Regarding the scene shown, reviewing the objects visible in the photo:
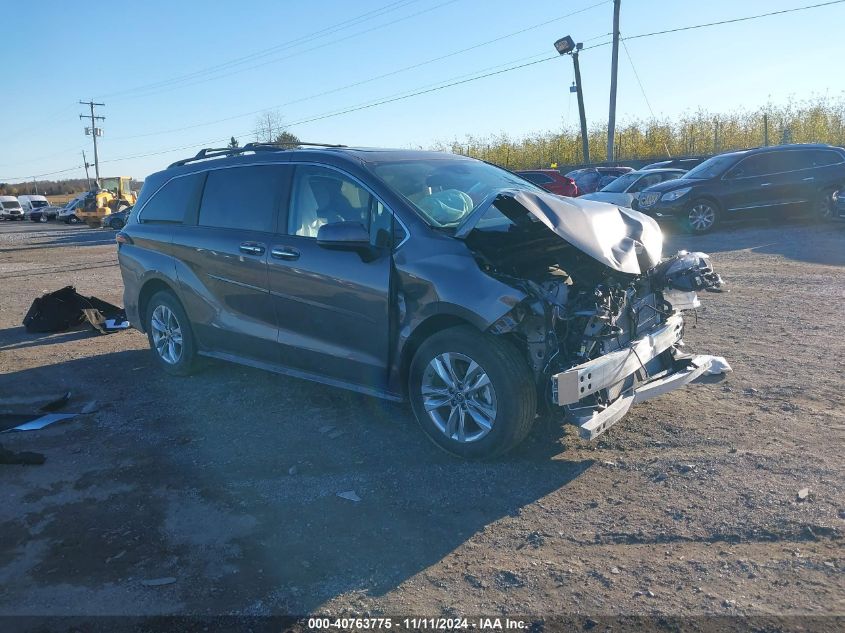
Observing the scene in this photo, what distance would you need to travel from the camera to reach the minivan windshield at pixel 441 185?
493 cm

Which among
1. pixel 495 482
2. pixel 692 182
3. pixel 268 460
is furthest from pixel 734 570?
pixel 692 182

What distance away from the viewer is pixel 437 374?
4520 mm

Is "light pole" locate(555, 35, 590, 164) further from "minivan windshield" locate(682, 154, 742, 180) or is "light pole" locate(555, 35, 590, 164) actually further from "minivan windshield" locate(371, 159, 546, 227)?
"minivan windshield" locate(371, 159, 546, 227)

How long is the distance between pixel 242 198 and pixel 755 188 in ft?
44.4

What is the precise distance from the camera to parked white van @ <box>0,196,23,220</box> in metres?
57.4

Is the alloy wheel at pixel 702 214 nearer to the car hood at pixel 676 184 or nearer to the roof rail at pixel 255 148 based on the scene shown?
the car hood at pixel 676 184

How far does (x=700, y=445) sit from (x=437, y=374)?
5.64 feet

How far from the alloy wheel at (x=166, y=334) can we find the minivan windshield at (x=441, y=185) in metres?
2.69

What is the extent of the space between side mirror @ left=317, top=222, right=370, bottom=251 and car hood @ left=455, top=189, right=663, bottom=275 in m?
0.65

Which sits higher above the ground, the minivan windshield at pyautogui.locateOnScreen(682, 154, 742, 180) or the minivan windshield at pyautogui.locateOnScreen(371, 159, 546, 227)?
the minivan windshield at pyautogui.locateOnScreen(682, 154, 742, 180)

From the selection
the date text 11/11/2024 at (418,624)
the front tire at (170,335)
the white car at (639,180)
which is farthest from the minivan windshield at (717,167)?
the date text 11/11/2024 at (418,624)

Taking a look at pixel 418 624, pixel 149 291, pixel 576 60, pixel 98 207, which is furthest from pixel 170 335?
pixel 98 207

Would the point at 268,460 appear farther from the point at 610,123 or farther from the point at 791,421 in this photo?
the point at 610,123

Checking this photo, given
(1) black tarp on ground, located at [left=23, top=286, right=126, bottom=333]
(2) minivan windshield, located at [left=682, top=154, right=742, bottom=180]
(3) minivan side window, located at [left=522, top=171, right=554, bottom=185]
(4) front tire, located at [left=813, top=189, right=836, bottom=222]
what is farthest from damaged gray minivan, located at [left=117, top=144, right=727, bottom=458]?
(3) minivan side window, located at [left=522, top=171, right=554, bottom=185]
